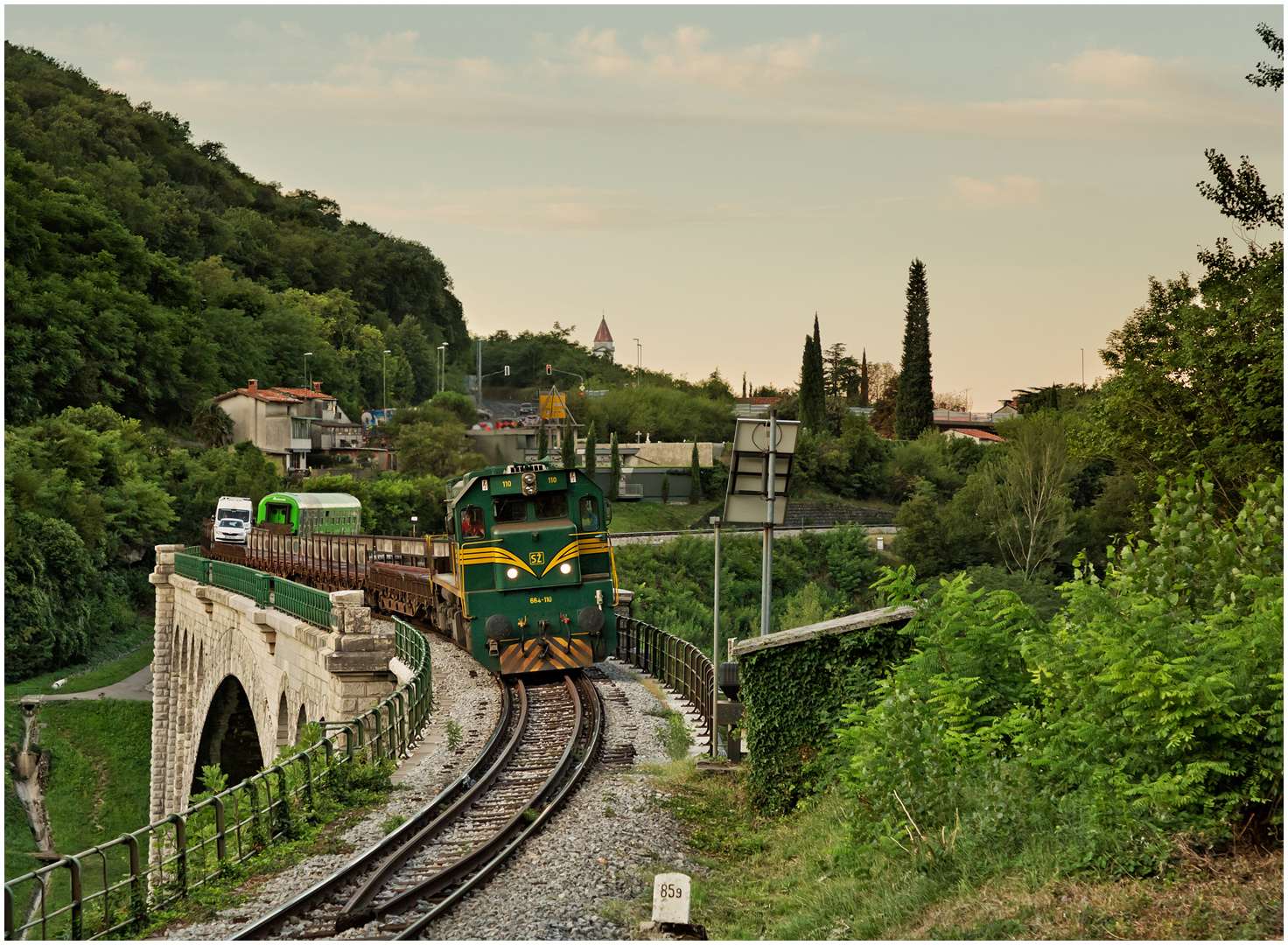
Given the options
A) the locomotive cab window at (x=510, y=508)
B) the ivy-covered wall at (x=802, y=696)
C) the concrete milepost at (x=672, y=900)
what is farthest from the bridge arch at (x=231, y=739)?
the concrete milepost at (x=672, y=900)

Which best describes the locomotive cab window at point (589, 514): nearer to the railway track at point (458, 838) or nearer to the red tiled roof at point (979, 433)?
the railway track at point (458, 838)

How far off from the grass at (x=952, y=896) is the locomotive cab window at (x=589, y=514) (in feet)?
34.5

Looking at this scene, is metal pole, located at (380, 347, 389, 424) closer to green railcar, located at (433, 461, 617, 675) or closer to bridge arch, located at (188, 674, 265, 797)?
bridge arch, located at (188, 674, 265, 797)

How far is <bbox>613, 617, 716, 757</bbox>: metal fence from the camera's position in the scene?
62.4ft

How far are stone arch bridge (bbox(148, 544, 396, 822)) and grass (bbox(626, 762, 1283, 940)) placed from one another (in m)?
9.67

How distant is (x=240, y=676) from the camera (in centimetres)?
2941

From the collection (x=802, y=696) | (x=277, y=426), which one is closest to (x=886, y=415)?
(x=277, y=426)

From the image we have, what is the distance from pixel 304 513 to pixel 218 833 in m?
38.3

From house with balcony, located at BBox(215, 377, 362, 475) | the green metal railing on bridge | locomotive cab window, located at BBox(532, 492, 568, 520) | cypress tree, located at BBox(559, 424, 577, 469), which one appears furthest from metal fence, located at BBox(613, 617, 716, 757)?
house with balcony, located at BBox(215, 377, 362, 475)

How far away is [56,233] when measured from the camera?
73125 mm

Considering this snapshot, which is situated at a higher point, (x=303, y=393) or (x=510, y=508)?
(x=303, y=393)

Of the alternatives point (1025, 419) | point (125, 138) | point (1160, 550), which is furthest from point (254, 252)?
point (1160, 550)

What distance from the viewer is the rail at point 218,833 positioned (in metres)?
9.32

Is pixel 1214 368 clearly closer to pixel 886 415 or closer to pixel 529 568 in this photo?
pixel 529 568
